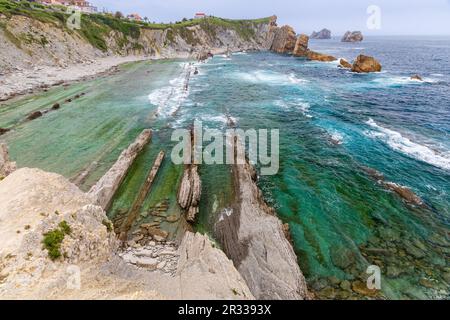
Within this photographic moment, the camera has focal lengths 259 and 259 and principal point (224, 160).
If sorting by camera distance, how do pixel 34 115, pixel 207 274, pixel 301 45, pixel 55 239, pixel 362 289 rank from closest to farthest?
pixel 55 239
pixel 207 274
pixel 362 289
pixel 34 115
pixel 301 45

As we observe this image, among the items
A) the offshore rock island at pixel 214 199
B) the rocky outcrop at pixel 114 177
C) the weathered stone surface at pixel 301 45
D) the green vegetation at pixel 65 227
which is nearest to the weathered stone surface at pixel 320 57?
the weathered stone surface at pixel 301 45

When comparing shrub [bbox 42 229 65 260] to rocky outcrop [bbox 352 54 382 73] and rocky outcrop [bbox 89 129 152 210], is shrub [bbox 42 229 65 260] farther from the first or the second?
rocky outcrop [bbox 352 54 382 73]

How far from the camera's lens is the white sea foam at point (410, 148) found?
108 feet

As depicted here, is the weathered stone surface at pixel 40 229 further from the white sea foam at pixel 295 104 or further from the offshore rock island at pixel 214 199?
the white sea foam at pixel 295 104

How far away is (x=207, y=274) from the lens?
49.4 feet

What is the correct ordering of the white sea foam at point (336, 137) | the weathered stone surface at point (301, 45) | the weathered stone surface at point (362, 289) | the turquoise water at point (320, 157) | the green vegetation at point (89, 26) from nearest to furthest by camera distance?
the weathered stone surface at point (362, 289) → the turquoise water at point (320, 157) → the white sea foam at point (336, 137) → the green vegetation at point (89, 26) → the weathered stone surface at point (301, 45)

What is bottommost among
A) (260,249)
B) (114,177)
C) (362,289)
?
(362,289)

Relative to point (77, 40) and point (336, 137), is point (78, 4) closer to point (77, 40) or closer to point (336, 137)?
point (77, 40)

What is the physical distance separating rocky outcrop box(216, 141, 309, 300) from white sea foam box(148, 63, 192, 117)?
32564 millimetres

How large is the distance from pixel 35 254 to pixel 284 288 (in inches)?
545

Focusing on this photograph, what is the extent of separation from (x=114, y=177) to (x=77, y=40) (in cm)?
10338

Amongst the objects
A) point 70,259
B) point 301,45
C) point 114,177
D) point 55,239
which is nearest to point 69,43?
point 114,177

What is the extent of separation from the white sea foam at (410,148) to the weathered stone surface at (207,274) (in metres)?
31.2
